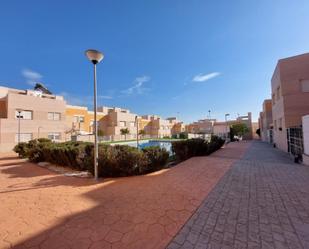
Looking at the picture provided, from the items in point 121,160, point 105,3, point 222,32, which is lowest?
point 121,160

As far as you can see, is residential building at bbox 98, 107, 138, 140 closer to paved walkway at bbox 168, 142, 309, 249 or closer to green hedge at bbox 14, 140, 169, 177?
green hedge at bbox 14, 140, 169, 177

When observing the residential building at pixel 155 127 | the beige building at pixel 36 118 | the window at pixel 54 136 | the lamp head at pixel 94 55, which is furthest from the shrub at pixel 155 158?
the residential building at pixel 155 127

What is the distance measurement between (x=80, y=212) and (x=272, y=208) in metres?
4.37

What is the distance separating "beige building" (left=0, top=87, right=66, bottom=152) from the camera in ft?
66.5

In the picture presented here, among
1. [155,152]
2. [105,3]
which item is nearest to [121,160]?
[155,152]

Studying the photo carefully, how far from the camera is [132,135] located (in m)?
40.2

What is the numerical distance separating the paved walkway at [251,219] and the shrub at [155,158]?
283 centimetres

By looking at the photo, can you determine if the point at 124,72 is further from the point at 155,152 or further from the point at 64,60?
the point at 155,152

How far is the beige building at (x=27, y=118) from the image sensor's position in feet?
66.5

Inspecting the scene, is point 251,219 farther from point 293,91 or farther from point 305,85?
point 305,85

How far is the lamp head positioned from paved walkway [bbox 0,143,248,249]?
4464mm

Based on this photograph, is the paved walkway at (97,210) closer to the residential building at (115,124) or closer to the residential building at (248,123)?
the residential building at (115,124)

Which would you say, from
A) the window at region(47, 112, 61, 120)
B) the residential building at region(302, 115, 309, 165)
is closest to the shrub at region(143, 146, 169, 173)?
the residential building at region(302, 115, 309, 165)

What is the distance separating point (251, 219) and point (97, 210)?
327 centimetres
